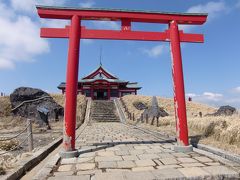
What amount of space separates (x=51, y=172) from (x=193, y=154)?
11.3 feet

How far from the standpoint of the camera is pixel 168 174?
4.36 metres

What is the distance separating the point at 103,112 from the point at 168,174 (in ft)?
83.5

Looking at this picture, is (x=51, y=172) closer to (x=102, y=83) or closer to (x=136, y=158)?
(x=136, y=158)

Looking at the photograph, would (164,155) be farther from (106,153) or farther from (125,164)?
(106,153)

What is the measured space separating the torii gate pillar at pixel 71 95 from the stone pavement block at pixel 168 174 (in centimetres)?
263

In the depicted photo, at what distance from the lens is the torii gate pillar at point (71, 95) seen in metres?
6.58

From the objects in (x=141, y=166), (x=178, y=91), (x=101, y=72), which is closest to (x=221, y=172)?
(x=141, y=166)

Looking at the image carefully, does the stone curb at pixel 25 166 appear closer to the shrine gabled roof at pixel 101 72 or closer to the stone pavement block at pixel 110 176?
the stone pavement block at pixel 110 176

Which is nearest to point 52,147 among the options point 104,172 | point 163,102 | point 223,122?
point 104,172

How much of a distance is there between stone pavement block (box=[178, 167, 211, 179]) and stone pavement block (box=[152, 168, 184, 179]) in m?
0.10

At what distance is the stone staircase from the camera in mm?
26447

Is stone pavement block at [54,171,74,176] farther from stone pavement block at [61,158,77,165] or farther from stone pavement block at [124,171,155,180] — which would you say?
stone pavement block at [124,171,155,180]

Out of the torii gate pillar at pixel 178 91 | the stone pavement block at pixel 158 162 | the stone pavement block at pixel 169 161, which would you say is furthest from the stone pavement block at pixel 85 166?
the torii gate pillar at pixel 178 91

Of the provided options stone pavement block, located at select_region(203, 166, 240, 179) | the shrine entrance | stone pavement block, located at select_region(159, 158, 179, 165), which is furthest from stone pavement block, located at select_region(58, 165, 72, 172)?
the shrine entrance
